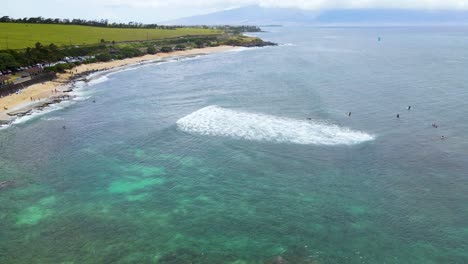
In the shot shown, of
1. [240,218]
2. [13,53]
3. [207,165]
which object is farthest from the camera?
[13,53]

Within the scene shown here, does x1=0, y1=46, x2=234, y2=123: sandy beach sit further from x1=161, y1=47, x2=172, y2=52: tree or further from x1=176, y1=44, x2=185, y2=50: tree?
x1=176, y1=44, x2=185, y2=50: tree

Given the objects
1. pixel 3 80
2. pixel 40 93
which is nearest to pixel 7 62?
pixel 3 80

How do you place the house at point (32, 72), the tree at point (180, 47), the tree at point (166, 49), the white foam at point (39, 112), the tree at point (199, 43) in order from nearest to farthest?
the white foam at point (39, 112)
the house at point (32, 72)
the tree at point (166, 49)
the tree at point (180, 47)
the tree at point (199, 43)

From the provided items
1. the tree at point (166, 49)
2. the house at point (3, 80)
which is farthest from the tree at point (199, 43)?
the house at point (3, 80)

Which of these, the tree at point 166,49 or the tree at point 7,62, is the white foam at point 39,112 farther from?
the tree at point 166,49

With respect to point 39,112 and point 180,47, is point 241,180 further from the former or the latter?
point 180,47

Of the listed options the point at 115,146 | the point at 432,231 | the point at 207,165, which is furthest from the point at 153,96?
the point at 432,231

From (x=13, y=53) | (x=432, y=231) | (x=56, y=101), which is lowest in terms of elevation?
(x=432, y=231)

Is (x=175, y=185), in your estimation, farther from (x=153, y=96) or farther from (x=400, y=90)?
(x=400, y=90)
